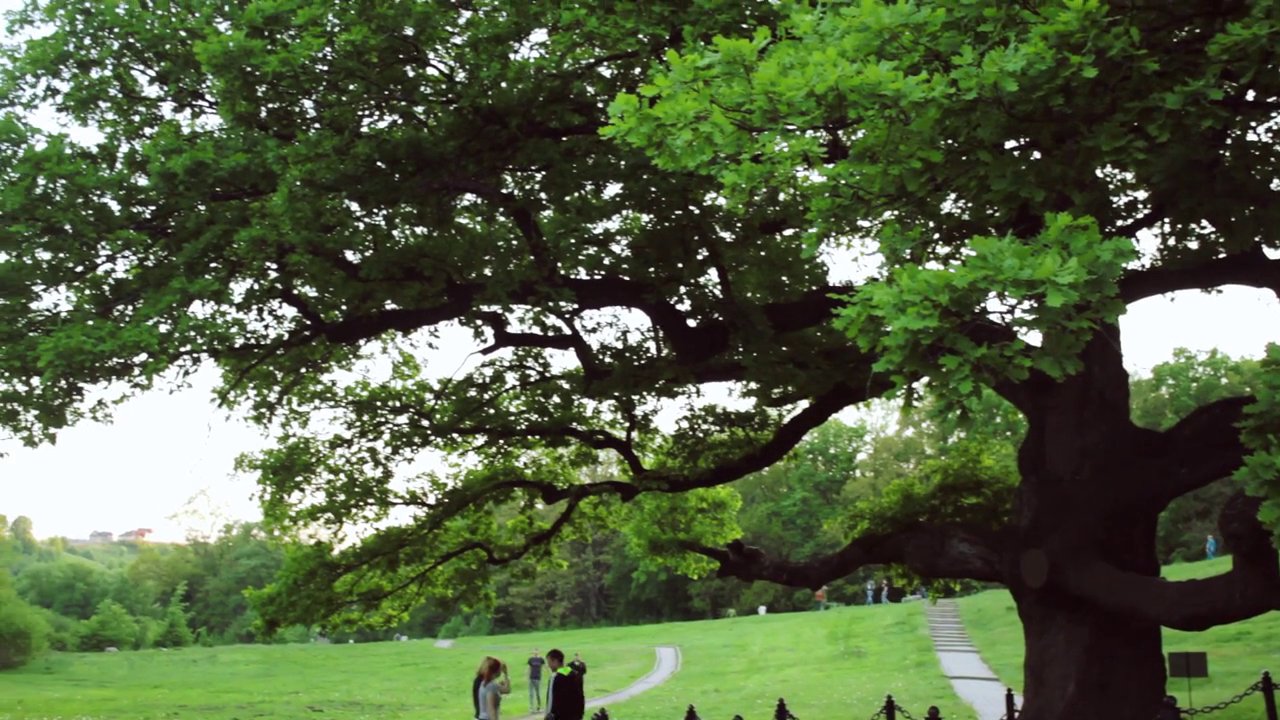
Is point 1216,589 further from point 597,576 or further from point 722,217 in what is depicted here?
point 597,576

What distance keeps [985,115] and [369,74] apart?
269 inches

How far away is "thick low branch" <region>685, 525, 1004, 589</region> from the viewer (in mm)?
14680

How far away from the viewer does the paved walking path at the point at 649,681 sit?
104ft

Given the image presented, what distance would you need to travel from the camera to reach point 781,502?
234ft

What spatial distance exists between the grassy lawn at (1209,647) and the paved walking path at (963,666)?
0.39 meters

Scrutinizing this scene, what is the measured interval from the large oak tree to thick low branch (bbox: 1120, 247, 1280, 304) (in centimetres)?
4

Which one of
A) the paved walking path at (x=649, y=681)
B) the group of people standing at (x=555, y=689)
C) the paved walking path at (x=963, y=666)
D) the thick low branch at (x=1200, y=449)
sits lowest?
the paved walking path at (x=649, y=681)

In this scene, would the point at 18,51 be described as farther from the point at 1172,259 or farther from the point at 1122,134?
the point at 1172,259

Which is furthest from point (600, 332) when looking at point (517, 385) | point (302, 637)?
point (302, 637)

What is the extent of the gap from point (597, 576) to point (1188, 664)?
62.8 metres

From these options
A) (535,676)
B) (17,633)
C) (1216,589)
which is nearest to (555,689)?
(1216,589)

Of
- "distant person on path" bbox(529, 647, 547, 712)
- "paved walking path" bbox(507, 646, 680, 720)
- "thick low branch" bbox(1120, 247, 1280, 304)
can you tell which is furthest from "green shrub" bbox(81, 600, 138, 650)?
"thick low branch" bbox(1120, 247, 1280, 304)

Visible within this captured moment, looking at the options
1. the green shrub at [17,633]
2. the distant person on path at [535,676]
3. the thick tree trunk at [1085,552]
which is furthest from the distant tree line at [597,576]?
the thick tree trunk at [1085,552]

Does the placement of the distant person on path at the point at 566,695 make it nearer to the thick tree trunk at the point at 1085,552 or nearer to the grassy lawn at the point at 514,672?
the thick tree trunk at the point at 1085,552
